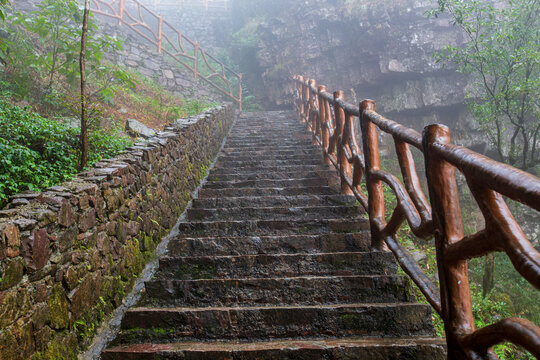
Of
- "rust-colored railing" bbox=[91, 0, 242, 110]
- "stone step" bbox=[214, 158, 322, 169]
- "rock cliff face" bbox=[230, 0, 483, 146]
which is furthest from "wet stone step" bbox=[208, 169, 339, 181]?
"rock cliff face" bbox=[230, 0, 483, 146]

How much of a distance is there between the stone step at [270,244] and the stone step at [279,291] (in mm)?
566

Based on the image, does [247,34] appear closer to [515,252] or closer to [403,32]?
[403,32]

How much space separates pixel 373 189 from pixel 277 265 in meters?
1.03

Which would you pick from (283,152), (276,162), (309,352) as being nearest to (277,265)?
(309,352)

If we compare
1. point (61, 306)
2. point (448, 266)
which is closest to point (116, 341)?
point (61, 306)

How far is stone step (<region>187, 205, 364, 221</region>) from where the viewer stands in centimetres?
368

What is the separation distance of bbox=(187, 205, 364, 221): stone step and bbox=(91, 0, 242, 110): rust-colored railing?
8773 mm

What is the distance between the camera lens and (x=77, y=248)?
206 centimetres

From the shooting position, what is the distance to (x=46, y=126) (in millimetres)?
3848

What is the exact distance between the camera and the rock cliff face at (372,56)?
11398 mm

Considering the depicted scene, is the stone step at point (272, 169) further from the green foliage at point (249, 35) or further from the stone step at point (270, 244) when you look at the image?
the green foliage at point (249, 35)

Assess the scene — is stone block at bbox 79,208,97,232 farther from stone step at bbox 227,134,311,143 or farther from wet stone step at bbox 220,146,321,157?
stone step at bbox 227,134,311,143

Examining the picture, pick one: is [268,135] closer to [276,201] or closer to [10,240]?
[276,201]

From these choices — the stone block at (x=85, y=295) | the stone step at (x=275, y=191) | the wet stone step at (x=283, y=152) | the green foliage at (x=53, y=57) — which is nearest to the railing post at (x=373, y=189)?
the stone step at (x=275, y=191)
